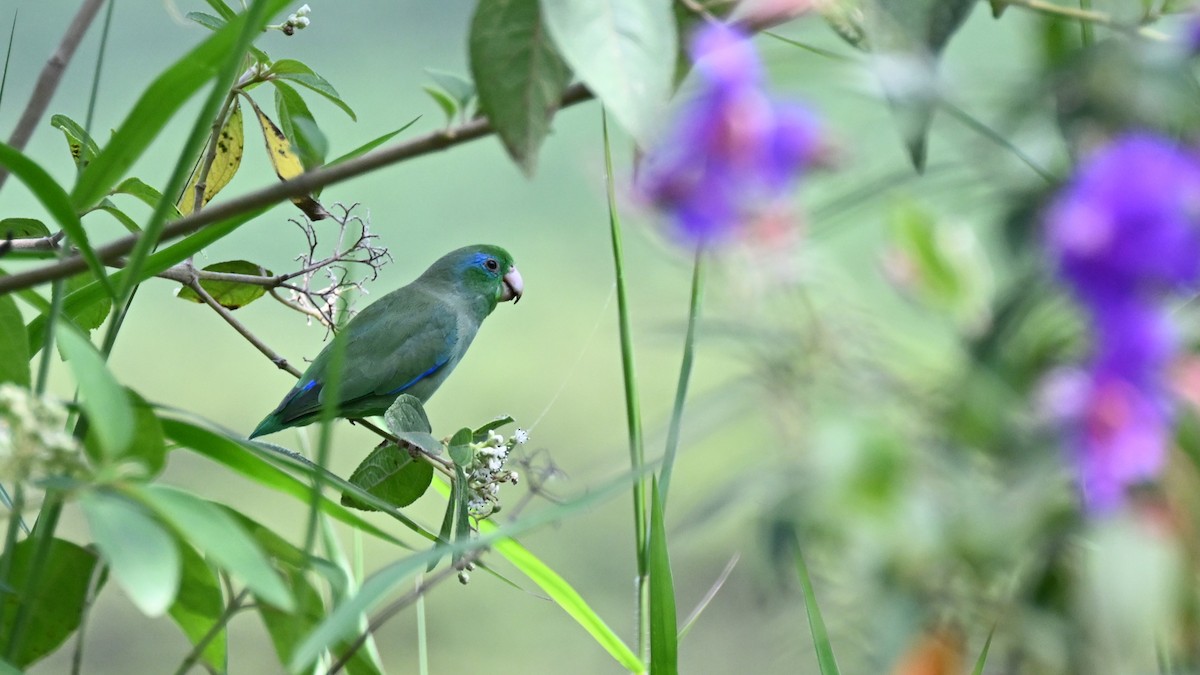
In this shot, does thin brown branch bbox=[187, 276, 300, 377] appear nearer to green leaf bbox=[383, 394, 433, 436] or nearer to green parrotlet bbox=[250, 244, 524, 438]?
green leaf bbox=[383, 394, 433, 436]

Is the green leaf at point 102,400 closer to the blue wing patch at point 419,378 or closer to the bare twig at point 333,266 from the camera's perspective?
the bare twig at point 333,266

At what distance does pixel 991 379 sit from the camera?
0.66 ft

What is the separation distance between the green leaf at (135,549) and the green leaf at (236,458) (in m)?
0.10

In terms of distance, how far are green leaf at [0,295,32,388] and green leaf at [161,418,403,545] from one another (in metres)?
0.06

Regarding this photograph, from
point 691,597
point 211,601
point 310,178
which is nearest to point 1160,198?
point 310,178

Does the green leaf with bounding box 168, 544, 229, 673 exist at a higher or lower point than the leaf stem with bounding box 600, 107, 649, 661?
higher

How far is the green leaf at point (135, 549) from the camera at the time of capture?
22cm

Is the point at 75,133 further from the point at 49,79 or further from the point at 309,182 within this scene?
the point at 309,182

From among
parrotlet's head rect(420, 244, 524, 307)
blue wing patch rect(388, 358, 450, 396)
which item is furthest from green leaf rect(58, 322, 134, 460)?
parrotlet's head rect(420, 244, 524, 307)

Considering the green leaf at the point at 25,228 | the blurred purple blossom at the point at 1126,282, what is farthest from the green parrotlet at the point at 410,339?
the blurred purple blossom at the point at 1126,282

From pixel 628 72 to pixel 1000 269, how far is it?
87 mm

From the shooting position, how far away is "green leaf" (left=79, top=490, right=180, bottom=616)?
22 centimetres

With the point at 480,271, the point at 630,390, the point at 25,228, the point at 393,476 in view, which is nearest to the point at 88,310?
the point at 25,228

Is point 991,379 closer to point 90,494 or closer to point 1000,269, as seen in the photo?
point 1000,269
